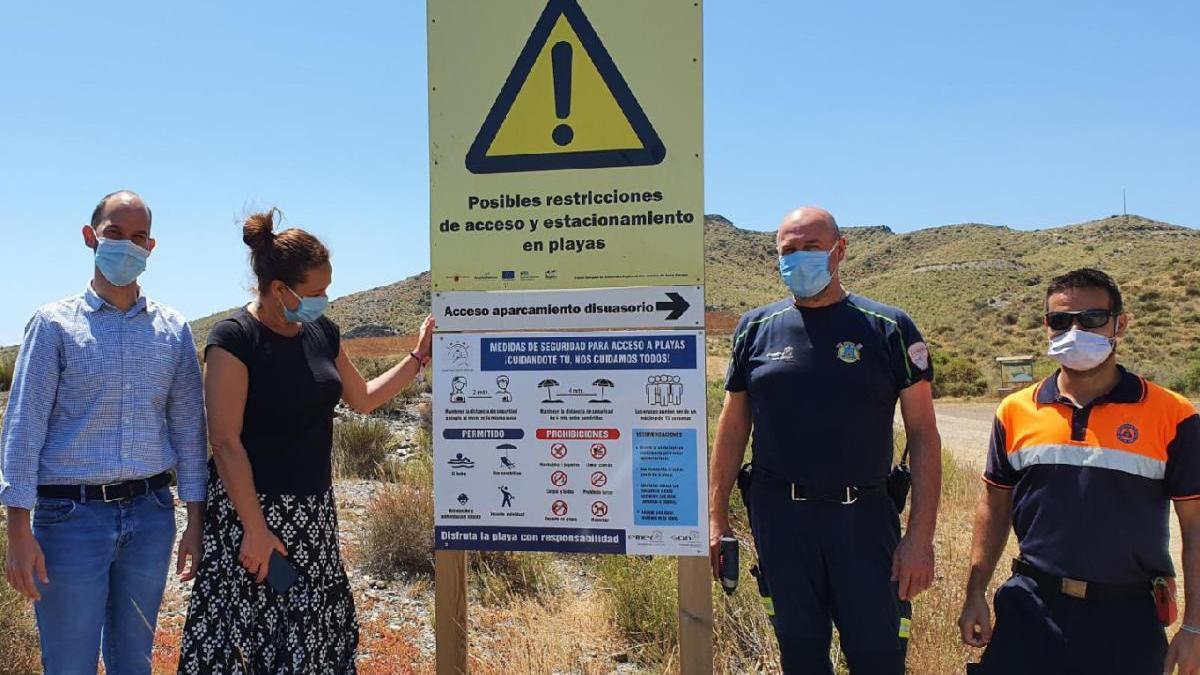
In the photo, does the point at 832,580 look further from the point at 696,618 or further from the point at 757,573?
the point at 696,618

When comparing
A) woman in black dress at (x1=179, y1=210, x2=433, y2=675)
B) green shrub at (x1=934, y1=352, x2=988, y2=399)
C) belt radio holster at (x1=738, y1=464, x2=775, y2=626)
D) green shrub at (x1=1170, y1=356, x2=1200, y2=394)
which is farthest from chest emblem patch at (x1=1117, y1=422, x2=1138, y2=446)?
green shrub at (x1=934, y1=352, x2=988, y2=399)

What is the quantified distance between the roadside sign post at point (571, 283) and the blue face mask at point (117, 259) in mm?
1060

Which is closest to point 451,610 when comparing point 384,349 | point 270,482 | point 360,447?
point 270,482

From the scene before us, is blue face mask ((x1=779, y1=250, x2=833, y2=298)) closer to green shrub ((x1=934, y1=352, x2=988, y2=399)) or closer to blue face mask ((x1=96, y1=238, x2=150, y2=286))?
blue face mask ((x1=96, y1=238, x2=150, y2=286))

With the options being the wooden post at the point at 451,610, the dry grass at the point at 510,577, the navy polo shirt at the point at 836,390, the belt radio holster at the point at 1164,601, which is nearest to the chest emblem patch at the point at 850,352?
the navy polo shirt at the point at 836,390

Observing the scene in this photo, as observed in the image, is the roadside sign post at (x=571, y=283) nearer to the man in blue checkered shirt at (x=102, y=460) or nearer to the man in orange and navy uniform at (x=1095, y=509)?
the man in blue checkered shirt at (x=102, y=460)

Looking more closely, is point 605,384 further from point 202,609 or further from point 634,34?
point 202,609

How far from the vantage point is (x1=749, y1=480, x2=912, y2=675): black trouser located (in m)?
2.85

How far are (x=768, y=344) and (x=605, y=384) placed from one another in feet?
2.20

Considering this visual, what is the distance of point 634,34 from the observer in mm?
2941

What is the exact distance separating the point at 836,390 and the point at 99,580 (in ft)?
8.80

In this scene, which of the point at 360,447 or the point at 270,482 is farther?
the point at 360,447

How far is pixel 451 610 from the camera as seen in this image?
315 cm

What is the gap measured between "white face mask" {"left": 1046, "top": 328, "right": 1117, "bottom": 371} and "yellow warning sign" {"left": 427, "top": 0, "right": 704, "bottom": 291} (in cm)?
130
